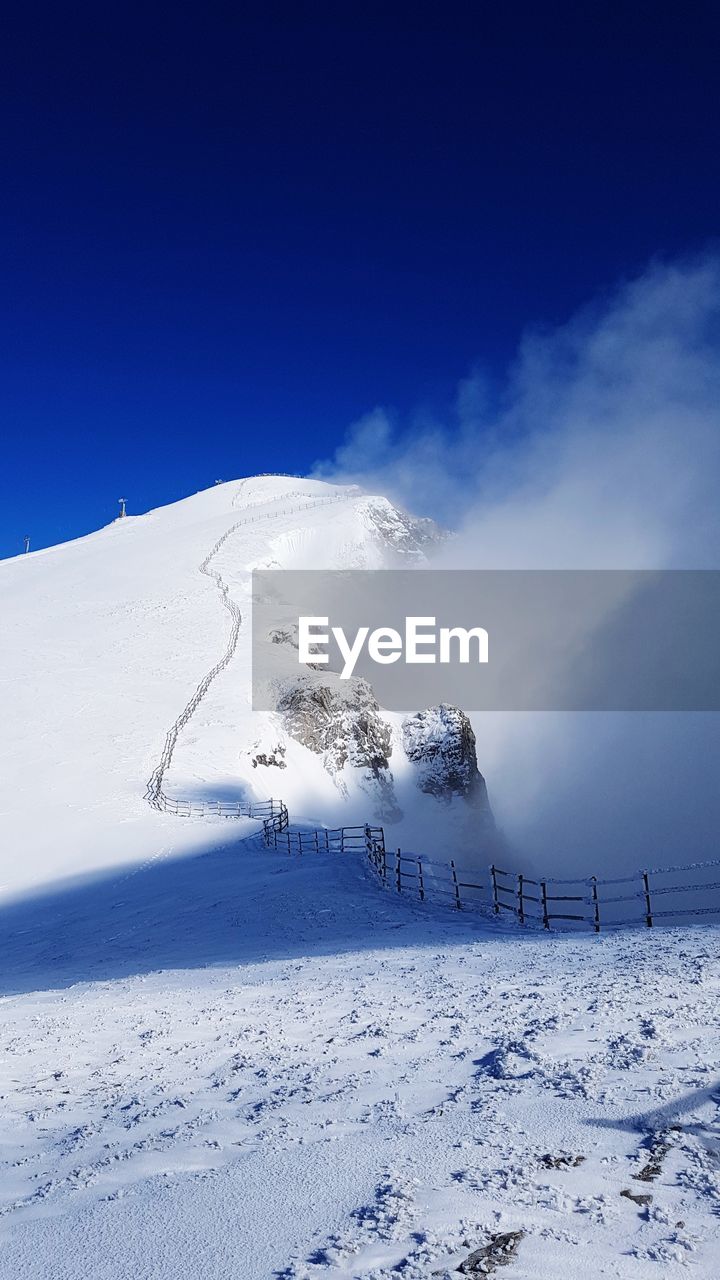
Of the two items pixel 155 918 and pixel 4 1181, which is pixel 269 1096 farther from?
pixel 155 918

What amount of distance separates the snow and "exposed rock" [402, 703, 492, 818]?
38732 millimetres

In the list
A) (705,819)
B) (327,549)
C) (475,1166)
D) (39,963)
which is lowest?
(705,819)

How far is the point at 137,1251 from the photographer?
166 inches

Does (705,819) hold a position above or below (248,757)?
below

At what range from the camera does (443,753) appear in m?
59.0

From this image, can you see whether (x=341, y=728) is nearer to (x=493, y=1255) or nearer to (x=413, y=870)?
(x=413, y=870)

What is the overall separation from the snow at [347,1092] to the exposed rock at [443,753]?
38732 mm

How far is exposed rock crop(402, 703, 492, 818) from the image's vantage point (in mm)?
58156

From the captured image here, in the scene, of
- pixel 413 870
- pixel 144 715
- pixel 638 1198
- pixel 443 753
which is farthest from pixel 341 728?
pixel 638 1198

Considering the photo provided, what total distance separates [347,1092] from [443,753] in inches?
2100

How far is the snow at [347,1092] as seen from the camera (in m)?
4.16

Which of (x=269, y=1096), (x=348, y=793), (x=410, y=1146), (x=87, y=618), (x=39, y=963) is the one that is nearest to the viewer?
(x=410, y=1146)

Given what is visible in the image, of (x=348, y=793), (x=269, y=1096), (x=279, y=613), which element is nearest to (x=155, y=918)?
(x=269, y=1096)

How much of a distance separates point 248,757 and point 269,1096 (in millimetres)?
36758
